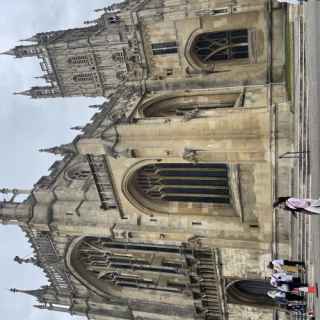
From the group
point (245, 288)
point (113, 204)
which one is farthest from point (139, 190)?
point (245, 288)

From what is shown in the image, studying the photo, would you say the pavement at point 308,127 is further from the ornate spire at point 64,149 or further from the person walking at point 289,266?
the ornate spire at point 64,149

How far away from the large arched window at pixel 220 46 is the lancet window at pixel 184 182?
1100 centimetres

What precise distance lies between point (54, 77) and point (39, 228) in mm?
26359

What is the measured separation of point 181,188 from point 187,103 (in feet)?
19.4

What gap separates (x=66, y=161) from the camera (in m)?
42.3

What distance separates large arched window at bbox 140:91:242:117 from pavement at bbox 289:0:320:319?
32.8 ft

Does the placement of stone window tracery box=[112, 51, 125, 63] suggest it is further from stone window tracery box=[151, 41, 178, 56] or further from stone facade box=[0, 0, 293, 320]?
stone window tracery box=[151, 41, 178, 56]

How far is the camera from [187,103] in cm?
3412

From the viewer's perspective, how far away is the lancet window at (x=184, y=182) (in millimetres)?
30594

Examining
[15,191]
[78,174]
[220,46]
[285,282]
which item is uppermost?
[220,46]

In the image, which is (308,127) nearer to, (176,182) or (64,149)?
(176,182)

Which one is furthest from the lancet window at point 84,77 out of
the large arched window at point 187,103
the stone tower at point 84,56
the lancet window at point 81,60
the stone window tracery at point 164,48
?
the large arched window at point 187,103

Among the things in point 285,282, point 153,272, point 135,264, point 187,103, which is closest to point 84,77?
point 187,103

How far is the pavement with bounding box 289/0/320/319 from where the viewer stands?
18422 mm
